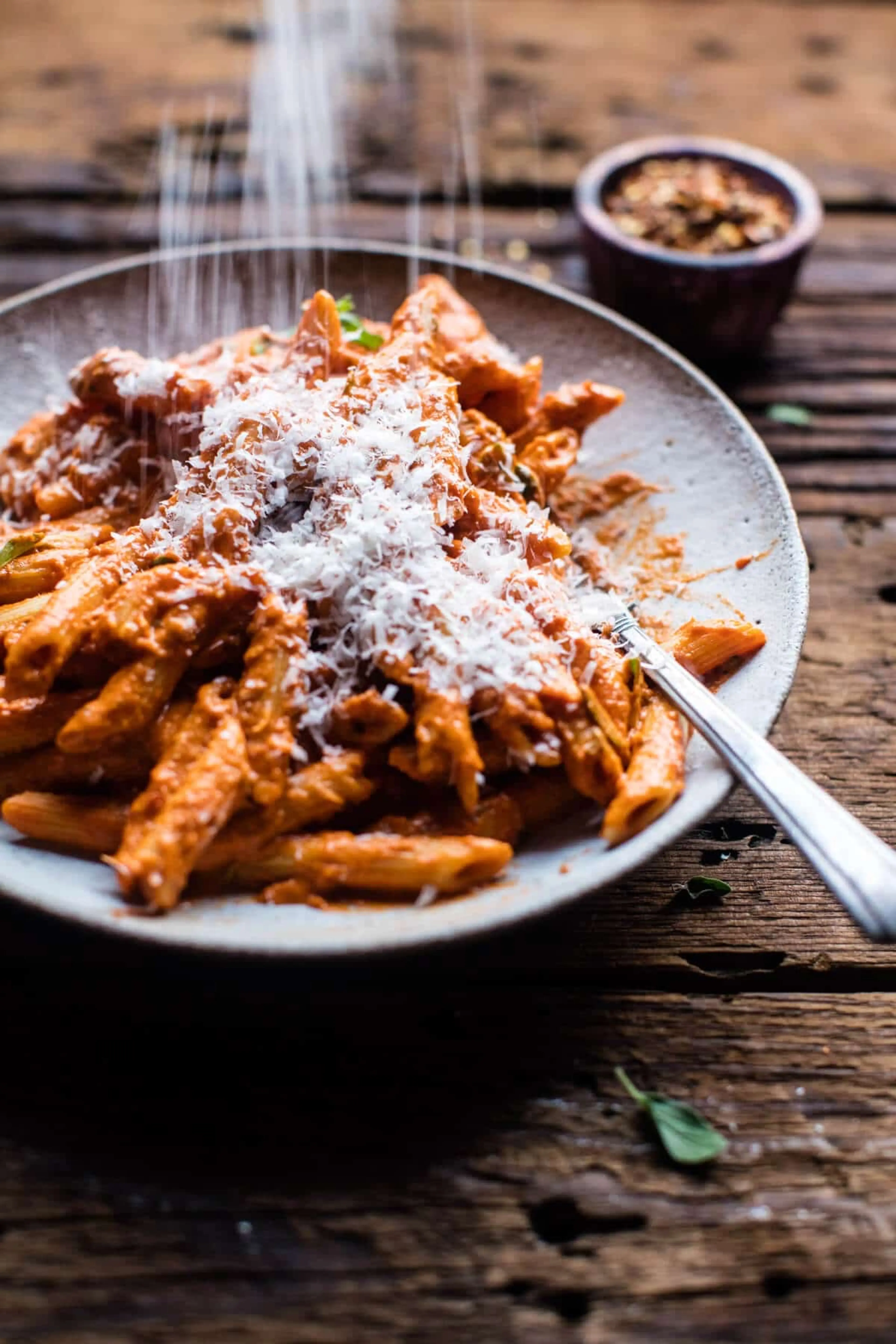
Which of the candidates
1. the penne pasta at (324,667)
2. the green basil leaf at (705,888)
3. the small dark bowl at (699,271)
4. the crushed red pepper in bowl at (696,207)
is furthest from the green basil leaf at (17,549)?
the crushed red pepper in bowl at (696,207)

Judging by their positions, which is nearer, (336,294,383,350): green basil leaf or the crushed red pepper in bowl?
(336,294,383,350): green basil leaf

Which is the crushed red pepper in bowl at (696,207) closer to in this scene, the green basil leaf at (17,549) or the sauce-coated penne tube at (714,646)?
the sauce-coated penne tube at (714,646)

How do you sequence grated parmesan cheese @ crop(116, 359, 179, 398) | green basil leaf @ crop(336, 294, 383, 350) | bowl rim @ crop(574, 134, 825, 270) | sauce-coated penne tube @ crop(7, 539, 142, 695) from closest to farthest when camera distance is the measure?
sauce-coated penne tube @ crop(7, 539, 142, 695), grated parmesan cheese @ crop(116, 359, 179, 398), green basil leaf @ crop(336, 294, 383, 350), bowl rim @ crop(574, 134, 825, 270)

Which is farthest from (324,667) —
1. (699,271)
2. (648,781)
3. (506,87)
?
(506,87)

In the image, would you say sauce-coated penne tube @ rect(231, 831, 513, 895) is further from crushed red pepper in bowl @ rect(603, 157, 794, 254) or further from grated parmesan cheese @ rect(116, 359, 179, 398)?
crushed red pepper in bowl @ rect(603, 157, 794, 254)

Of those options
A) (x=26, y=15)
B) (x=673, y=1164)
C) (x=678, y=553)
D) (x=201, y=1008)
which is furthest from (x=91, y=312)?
(x=26, y=15)

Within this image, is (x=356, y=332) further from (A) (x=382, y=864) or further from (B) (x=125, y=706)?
(A) (x=382, y=864)

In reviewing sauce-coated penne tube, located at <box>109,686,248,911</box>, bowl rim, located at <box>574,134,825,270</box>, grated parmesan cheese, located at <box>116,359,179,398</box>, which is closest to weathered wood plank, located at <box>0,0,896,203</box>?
bowl rim, located at <box>574,134,825,270</box>
